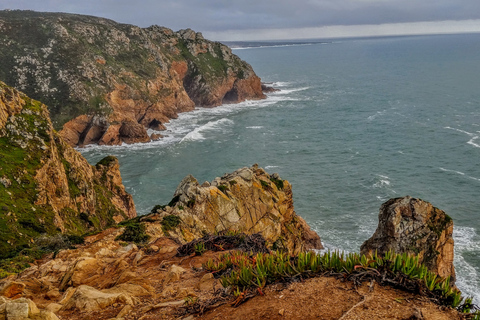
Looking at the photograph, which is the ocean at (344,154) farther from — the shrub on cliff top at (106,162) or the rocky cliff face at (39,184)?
the rocky cliff face at (39,184)

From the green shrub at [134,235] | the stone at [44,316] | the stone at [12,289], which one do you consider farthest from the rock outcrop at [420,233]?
the stone at [44,316]

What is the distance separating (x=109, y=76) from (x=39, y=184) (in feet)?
212

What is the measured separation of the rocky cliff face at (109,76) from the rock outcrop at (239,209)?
51.5 metres

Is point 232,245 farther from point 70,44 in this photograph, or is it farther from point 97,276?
point 70,44

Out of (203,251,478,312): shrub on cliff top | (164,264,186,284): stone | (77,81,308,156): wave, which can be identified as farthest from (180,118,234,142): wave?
(203,251,478,312): shrub on cliff top

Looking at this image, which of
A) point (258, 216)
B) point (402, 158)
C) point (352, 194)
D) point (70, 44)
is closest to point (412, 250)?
point (258, 216)

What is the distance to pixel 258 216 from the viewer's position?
3005 cm

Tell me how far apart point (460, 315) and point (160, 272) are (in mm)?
8230

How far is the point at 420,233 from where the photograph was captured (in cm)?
2634

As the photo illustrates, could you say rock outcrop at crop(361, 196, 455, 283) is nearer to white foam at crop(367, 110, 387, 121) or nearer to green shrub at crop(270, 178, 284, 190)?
green shrub at crop(270, 178, 284, 190)

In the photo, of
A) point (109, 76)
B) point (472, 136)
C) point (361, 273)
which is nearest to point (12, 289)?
point (361, 273)

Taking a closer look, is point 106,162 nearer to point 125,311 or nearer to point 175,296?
point 175,296

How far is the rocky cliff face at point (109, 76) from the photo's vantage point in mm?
76312

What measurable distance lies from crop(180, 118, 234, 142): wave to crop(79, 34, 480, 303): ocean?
233 mm
